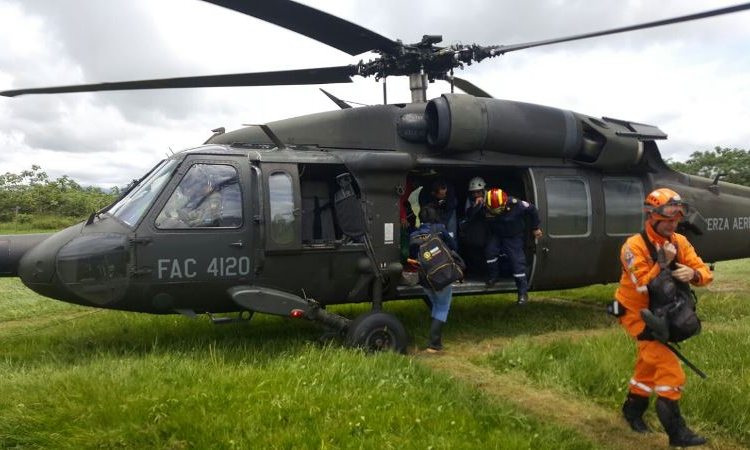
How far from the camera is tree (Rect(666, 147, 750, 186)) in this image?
47781mm

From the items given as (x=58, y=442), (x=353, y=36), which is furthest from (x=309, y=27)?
(x=58, y=442)

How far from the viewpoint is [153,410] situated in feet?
12.5

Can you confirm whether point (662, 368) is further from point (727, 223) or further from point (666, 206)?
point (727, 223)

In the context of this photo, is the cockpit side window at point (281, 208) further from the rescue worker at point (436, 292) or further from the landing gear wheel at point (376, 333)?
the rescue worker at point (436, 292)

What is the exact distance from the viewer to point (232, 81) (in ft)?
20.9

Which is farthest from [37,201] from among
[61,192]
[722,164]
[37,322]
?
[722,164]

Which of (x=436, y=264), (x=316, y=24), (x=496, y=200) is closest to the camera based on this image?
(x=316, y=24)

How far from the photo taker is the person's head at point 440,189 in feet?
24.0

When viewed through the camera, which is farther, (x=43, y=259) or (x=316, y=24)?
(x=316, y=24)

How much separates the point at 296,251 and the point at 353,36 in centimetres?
244

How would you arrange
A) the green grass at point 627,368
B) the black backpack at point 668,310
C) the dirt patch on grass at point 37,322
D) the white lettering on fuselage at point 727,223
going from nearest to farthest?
1. the black backpack at point 668,310
2. the green grass at point 627,368
3. the dirt patch on grass at point 37,322
4. the white lettering on fuselage at point 727,223

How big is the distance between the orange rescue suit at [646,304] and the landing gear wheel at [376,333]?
252 cm

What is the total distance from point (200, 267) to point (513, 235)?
3.93 meters

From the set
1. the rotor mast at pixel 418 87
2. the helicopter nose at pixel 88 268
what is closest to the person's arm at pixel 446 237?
the rotor mast at pixel 418 87
